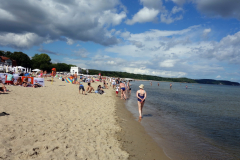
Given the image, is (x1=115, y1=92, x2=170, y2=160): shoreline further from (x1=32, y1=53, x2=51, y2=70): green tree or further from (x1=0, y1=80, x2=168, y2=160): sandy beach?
(x1=32, y1=53, x2=51, y2=70): green tree

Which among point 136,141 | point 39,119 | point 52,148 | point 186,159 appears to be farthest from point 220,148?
point 39,119

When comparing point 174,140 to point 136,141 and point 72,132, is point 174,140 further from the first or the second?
point 72,132

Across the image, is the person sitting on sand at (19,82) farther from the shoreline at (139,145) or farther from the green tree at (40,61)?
the green tree at (40,61)

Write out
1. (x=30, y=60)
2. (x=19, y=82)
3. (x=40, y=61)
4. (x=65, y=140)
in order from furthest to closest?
(x=30, y=60)
(x=40, y=61)
(x=19, y=82)
(x=65, y=140)

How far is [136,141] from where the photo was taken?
5168 millimetres

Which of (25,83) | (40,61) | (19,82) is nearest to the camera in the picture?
(25,83)

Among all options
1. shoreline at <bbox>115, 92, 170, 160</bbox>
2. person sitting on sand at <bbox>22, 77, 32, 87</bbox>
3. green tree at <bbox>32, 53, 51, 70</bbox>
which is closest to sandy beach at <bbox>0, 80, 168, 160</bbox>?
shoreline at <bbox>115, 92, 170, 160</bbox>

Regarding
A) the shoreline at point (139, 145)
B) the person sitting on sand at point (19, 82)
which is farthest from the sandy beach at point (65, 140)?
the person sitting on sand at point (19, 82)

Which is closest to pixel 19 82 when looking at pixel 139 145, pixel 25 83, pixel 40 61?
Result: pixel 25 83

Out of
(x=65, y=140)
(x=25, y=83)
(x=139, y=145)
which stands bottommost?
(x=139, y=145)

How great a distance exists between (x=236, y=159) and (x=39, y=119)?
22.0 ft

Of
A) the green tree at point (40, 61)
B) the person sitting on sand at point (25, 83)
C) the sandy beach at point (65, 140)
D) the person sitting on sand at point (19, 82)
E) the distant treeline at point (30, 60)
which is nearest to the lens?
the sandy beach at point (65, 140)

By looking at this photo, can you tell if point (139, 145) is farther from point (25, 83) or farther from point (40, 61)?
point (40, 61)

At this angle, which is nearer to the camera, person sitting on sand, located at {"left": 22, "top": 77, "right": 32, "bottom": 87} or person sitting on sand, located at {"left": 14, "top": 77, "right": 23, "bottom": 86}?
person sitting on sand, located at {"left": 22, "top": 77, "right": 32, "bottom": 87}
